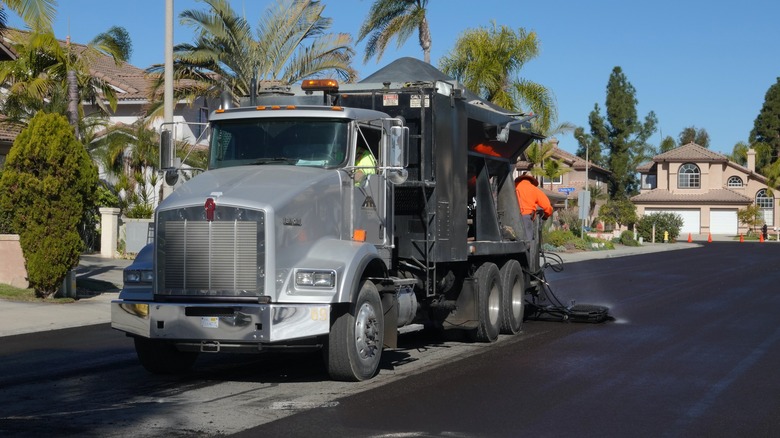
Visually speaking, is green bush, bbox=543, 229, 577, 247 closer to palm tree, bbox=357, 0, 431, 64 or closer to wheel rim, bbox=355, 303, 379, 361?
palm tree, bbox=357, 0, 431, 64

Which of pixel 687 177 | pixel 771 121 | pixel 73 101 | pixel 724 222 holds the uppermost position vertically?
pixel 771 121

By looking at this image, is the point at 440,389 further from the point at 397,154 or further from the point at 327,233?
the point at 397,154

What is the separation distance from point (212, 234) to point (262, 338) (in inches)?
44.7

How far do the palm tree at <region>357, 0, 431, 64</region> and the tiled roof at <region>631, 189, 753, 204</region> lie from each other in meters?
56.7

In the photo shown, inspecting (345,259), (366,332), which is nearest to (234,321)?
(345,259)

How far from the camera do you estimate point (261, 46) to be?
2980 cm

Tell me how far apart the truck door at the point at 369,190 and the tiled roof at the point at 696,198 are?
80.7m

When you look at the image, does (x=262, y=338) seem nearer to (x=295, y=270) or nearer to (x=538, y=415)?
(x=295, y=270)

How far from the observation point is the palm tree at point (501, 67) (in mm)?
38594

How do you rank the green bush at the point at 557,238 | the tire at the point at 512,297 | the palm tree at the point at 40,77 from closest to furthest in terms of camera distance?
the tire at the point at 512,297 < the palm tree at the point at 40,77 < the green bush at the point at 557,238

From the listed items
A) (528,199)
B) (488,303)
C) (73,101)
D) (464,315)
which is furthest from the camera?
(73,101)

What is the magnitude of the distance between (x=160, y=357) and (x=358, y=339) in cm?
217

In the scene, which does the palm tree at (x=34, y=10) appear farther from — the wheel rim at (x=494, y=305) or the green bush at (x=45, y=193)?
the wheel rim at (x=494, y=305)

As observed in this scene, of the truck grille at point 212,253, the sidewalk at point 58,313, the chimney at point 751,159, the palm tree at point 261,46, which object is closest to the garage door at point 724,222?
the chimney at point 751,159
